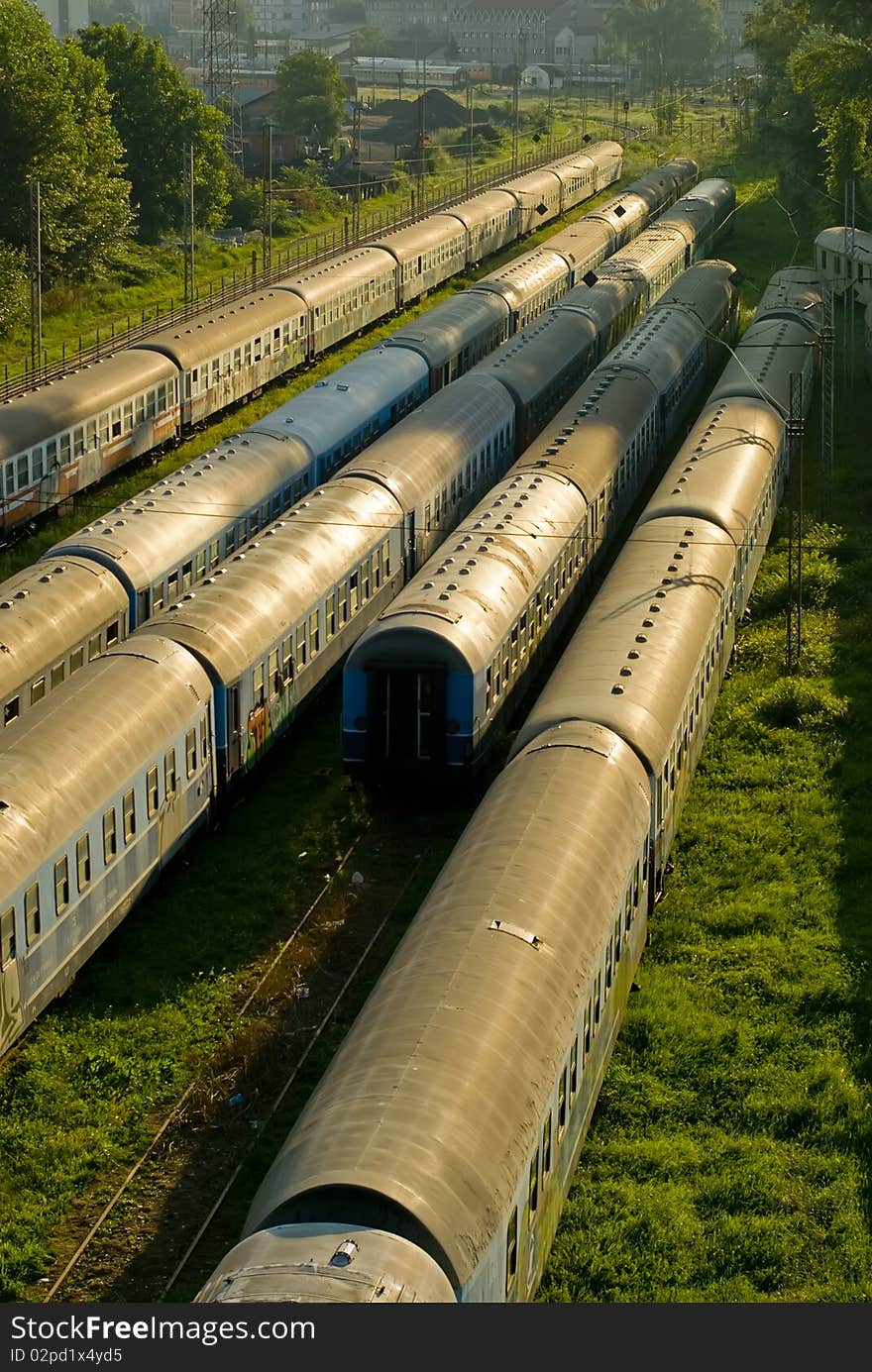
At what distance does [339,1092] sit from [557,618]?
18570 mm

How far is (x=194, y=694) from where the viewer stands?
80.1 feet

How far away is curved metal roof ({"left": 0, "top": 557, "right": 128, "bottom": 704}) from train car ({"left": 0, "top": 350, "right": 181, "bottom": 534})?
9954 millimetres

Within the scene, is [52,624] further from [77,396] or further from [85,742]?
[77,396]

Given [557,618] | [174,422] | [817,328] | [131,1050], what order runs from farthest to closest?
[817,328]
[174,422]
[557,618]
[131,1050]

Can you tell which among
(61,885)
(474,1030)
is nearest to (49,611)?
(61,885)

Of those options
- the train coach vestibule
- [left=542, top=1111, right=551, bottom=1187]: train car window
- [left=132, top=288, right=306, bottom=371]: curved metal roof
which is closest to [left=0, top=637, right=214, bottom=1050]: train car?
the train coach vestibule

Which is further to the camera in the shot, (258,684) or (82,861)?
(258,684)

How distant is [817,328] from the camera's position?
52.8m

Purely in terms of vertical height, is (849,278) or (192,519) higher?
(192,519)

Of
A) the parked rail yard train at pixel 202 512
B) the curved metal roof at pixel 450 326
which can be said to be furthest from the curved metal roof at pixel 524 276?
the parked rail yard train at pixel 202 512

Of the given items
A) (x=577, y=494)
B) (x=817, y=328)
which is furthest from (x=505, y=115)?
(x=577, y=494)

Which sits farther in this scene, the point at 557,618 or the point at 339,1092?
the point at 557,618

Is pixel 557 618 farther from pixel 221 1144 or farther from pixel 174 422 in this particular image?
pixel 174 422

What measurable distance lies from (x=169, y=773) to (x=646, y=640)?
7.14 m
